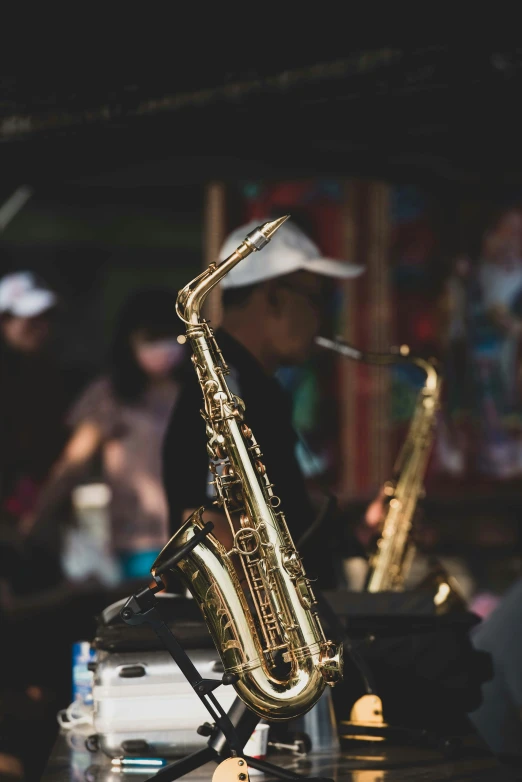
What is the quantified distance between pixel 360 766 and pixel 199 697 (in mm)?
553

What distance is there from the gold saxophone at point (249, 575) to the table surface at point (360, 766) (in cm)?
34

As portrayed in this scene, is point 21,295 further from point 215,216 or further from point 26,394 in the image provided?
point 215,216

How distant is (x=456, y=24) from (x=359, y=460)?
13.1ft

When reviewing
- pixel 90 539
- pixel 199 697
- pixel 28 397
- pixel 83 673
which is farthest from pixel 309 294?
pixel 28 397

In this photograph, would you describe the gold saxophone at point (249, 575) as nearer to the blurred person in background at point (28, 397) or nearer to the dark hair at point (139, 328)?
the dark hair at point (139, 328)

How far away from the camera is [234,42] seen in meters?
4.16

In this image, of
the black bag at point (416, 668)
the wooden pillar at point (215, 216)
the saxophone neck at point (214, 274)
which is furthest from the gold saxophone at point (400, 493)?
the wooden pillar at point (215, 216)

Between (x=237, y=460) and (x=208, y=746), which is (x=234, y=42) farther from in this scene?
(x=208, y=746)

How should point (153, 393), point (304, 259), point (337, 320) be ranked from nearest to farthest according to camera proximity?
point (304, 259)
point (153, 393)
point (337, 320)

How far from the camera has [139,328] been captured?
5.97m

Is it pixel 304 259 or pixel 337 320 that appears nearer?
pixel 304 259

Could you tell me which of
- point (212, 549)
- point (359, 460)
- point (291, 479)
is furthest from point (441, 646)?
point (359, 460)

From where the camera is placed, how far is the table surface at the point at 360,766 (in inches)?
103

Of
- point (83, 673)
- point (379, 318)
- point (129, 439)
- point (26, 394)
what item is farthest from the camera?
point (26, 394)
